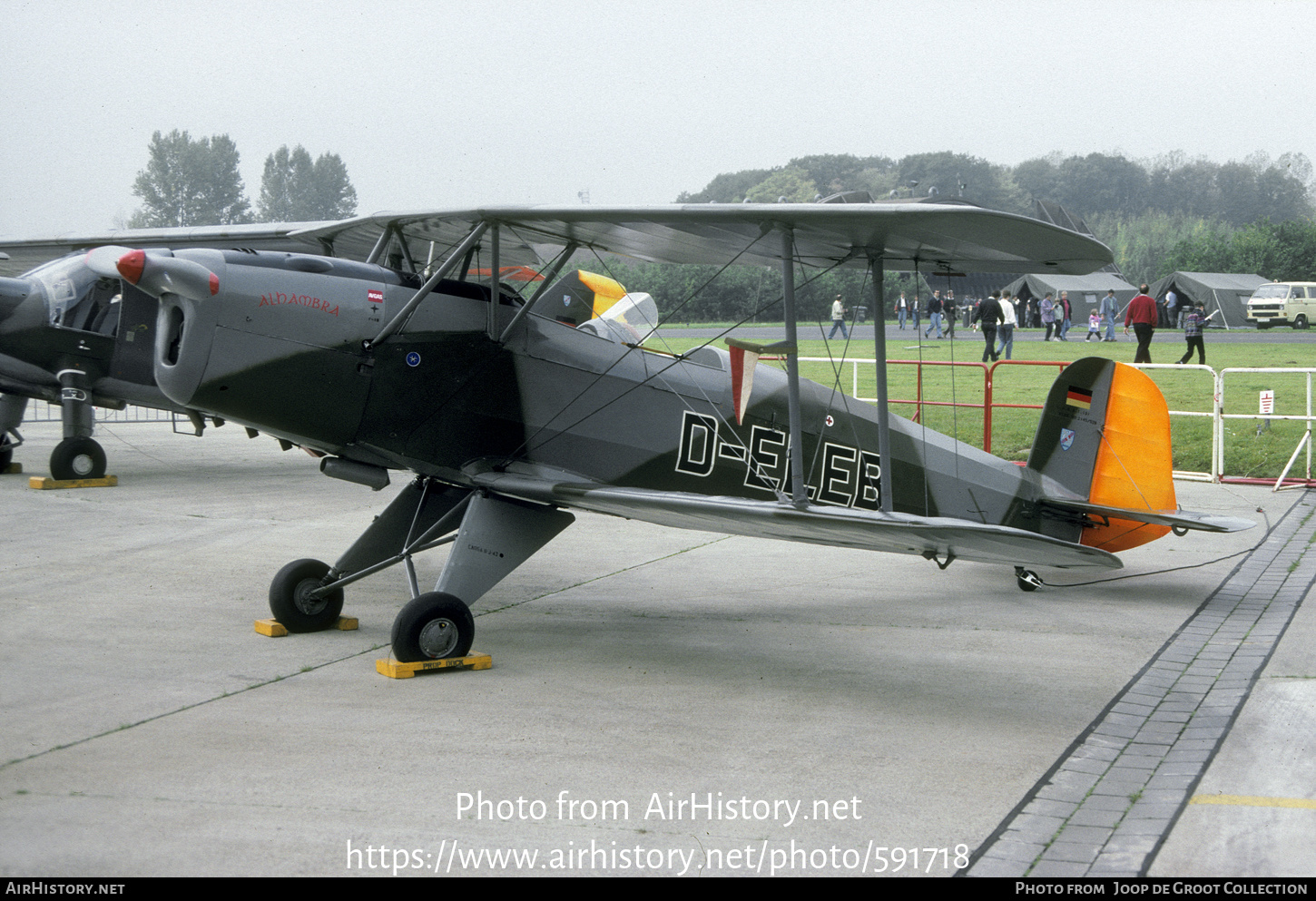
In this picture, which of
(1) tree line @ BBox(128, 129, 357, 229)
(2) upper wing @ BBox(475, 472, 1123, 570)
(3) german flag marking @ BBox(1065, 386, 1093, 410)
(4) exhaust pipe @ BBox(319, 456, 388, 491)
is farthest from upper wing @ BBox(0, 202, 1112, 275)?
(1) tree line @ BBox(128, 129, 357, 229)

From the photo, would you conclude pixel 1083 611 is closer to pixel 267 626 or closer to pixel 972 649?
pixel 972 649

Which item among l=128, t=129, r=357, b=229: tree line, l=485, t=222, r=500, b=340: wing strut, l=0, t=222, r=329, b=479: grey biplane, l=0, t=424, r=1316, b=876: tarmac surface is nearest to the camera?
l=0, t=424, r=1316, b=876: tarmac surface

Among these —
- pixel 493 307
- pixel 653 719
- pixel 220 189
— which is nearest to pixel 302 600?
pixel 493 307

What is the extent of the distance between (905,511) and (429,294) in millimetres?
3284

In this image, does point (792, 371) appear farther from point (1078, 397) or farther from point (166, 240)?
point (166, 240)

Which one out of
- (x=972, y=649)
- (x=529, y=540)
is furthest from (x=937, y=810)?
(x=529, y=540)

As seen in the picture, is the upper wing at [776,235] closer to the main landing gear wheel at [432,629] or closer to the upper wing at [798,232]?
the upper wing at [798,232]

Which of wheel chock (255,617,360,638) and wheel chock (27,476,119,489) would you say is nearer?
wheel chock (255,617,360,638)

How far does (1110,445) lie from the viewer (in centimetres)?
755

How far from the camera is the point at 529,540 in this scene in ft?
20.3

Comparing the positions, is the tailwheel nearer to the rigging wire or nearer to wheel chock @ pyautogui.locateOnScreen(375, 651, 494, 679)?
the rigging wire

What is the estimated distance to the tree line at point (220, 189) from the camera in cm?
6134

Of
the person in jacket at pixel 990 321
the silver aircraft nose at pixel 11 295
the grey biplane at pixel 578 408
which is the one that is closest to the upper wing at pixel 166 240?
the silver aircraft nose at pixel 11 295

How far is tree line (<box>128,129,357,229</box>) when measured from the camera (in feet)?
201
